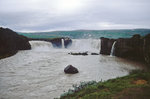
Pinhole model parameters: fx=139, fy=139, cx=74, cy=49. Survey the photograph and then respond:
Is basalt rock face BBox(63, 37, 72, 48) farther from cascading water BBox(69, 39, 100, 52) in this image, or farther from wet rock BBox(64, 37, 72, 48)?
cascading water BBox(69, 39, 100, 52)

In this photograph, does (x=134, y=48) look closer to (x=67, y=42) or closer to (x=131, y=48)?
(x=131, y=48)

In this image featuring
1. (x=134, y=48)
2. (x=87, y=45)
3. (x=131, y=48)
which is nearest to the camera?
(x=134, y=48)

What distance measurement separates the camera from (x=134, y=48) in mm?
29781

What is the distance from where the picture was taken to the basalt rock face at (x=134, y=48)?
25.6m

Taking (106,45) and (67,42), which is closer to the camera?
(106,45)

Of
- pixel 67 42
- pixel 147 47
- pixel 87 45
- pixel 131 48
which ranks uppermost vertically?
pixel 147 47

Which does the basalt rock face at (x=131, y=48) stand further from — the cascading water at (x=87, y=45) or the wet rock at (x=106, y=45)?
the cascading water at (x=87, y=45)

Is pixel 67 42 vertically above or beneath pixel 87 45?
above

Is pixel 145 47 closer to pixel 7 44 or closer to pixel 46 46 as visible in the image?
pixel 7 44

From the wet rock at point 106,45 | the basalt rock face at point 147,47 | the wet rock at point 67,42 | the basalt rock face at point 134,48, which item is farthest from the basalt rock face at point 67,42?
the basalt rock face at point 147,47

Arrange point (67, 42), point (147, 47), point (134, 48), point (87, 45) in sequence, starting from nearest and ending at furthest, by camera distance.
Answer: point (147, 47), point (134, 48), point (87, 45), point (67, 42)

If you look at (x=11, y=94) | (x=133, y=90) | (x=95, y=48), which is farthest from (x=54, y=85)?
(x=95, y=48)

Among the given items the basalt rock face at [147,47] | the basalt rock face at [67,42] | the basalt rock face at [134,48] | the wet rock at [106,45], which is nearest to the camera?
the basalt rock face at [147,47]

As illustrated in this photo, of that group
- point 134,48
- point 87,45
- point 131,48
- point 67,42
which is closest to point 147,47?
point 134,48
